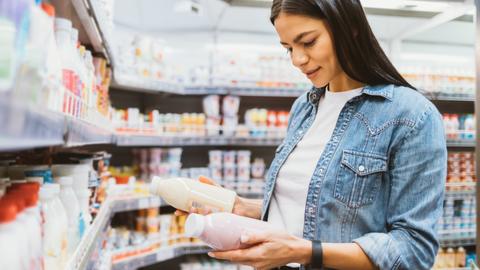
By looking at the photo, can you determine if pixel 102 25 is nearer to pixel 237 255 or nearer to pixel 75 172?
pixel 75 172

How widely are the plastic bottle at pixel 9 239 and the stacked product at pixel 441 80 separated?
336cm

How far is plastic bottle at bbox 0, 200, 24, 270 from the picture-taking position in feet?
1.66

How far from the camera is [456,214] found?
3602mm

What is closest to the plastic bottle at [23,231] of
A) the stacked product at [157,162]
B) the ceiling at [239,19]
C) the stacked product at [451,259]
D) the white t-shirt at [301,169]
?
the white t-shirt at [301,169]

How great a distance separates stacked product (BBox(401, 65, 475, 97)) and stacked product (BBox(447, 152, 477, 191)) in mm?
519

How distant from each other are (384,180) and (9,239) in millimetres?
783

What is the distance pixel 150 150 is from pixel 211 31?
164cm

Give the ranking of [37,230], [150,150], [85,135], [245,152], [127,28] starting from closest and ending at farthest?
[37,230]
[85,135]
[150,150]
[245,152]
[127,28]

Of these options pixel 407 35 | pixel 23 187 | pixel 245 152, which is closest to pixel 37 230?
pixel 23 187

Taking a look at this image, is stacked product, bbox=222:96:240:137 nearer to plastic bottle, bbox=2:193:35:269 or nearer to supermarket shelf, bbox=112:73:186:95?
supermarket shelf, bbox=112:73:186:95

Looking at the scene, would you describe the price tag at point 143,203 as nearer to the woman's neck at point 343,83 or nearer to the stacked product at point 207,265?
the stacked product at point 207,265

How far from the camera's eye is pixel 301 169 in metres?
1.10

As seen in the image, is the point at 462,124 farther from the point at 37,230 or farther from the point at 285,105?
the point at 37,230

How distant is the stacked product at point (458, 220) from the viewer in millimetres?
3416
